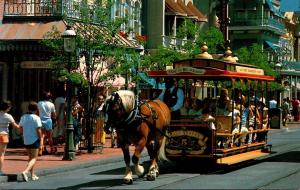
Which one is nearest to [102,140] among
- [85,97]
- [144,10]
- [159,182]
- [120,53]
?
[85,97]

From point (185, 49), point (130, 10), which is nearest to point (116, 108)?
point (185, 49)

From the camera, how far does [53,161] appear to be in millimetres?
19766

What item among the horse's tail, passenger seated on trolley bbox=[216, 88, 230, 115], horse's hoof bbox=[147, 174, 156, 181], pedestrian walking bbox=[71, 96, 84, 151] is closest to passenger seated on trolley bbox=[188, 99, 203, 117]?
passenger seated on trolley bbox=[216, 88, 230, 115]

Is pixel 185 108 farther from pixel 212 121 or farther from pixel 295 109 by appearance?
pixel 295 109

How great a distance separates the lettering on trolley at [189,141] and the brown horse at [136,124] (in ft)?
3.22

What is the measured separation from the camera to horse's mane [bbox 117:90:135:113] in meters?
14.5

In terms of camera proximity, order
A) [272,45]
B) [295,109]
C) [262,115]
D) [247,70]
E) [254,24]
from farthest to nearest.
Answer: [272,45], [254,24], [295,109], [262,115], [247,70]

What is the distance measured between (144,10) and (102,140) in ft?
65.2

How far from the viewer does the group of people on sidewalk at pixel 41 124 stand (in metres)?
15.4

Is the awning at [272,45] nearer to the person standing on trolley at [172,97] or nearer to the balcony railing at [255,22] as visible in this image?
the balcony railing at [255,22]

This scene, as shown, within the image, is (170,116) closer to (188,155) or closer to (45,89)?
(188,155)

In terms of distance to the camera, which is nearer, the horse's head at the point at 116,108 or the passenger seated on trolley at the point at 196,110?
the horse's head at the point at 116,108

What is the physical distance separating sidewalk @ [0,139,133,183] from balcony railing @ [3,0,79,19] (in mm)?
4866

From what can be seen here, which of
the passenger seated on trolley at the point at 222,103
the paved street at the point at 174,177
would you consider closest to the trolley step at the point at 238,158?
the paved street at the point at 174,177
